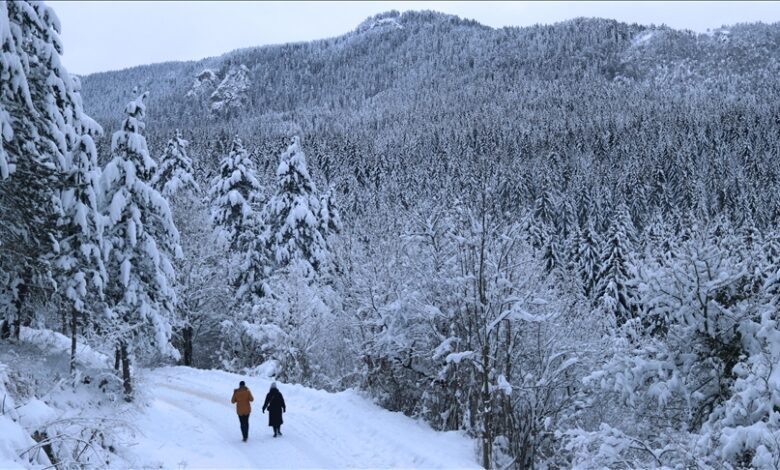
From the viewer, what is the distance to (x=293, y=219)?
3434 centimetres

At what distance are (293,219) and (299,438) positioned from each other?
64.2 ft

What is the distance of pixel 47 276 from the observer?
562 inches

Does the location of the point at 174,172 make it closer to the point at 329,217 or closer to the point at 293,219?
the point at 293,219

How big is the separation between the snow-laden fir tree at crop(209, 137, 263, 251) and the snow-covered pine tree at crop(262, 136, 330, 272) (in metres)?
1.33

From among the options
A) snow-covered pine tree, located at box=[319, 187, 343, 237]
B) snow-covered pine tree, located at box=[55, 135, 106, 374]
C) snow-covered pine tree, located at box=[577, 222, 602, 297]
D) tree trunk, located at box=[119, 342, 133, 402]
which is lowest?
snow-covered pine tree, located at box=[577, 222, 602, 297]

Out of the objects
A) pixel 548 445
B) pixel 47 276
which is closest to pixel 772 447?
pixel 548 445

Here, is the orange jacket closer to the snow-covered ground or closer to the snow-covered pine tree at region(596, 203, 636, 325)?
the snow-covered ground

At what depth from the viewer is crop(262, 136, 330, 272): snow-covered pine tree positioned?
3441 cm

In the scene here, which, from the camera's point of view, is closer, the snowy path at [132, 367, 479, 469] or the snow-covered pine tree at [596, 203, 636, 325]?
the snowy path at [132, 367, 479, 469]

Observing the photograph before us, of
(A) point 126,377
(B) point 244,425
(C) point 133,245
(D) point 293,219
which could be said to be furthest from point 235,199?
(B) point 244,425

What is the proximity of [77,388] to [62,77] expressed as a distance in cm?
802

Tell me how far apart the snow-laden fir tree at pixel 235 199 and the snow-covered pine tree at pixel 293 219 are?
1326 millimetres

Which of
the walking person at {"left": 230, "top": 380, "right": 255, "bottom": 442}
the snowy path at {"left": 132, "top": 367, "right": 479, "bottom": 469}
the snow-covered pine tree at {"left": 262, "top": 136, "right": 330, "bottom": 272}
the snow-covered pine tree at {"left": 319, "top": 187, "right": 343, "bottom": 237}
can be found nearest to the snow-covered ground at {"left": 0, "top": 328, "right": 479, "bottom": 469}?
the snowy path at {"left": 132, "top": 367, "right": 479, "bottom": 469}

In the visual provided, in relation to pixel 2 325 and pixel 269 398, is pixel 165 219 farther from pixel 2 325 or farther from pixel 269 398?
pixel 269 398
